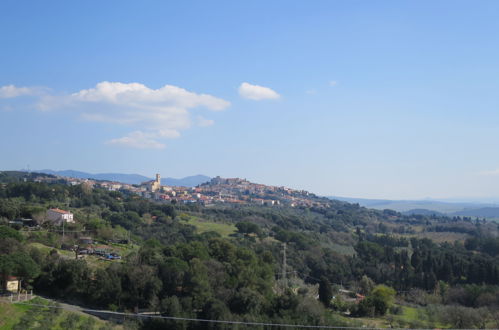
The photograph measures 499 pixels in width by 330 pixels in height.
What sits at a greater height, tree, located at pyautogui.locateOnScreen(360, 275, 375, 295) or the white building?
the white building

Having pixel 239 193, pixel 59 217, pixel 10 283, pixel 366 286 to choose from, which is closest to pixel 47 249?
pixel 10 283

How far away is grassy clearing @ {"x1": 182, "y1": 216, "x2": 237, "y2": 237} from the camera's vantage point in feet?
188

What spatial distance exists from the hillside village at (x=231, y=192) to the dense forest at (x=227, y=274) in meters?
56.7

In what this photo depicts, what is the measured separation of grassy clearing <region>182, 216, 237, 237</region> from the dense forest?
0.97m

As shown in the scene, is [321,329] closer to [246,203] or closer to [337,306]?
[337,306]

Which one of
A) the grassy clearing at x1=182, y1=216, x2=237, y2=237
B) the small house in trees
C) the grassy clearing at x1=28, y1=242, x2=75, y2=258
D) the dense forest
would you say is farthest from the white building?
the grassy clearing at x1=182, y1=216, x2=237, y2=237

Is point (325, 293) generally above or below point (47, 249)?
below

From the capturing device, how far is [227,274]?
30.5m

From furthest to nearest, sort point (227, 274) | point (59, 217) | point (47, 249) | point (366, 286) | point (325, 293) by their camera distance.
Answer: point (59, 217)
point (366, 286)
point (325, 293)
point (47, 249)
point (227, 274)

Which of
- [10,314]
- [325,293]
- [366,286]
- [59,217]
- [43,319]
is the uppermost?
[59,217]

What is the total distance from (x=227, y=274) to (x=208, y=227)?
2983cm

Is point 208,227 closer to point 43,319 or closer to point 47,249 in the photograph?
point 47,249

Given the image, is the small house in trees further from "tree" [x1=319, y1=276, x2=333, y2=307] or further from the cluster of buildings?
the cluster of buildings

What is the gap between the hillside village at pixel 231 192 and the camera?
396 feet
